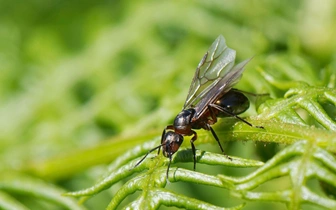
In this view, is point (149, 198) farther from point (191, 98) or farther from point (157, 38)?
point (157, 38)

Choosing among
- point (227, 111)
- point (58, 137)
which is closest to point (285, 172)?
point (227, 111)

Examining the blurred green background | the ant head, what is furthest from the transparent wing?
the blurred green background

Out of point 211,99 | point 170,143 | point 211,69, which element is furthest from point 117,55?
point 170,143

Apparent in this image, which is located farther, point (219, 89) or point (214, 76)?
point (214, 76)

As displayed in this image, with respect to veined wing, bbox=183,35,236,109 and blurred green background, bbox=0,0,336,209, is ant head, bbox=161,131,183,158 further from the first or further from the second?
blurred green background, bbox=0,0,336,209

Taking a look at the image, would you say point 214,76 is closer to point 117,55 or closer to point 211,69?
point 211,69

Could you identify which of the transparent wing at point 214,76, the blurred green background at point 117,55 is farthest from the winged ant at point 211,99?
the blurred green background at point 117,55

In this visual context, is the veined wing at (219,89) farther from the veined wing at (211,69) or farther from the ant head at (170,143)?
the ant head at (170,143)
